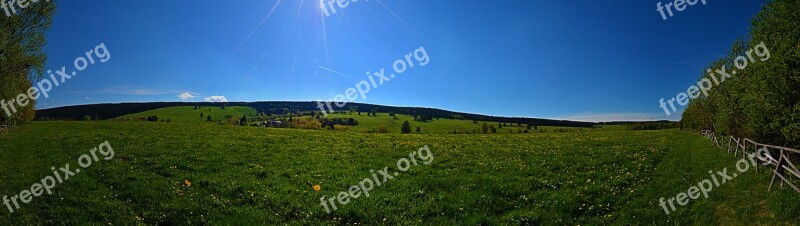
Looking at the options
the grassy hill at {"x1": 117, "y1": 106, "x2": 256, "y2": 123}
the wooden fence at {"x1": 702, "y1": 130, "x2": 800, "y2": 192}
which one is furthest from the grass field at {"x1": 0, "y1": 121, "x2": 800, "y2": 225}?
the grassy hill at {"x1": 117, "y1": 106, "x2": 256, "y2": 123}

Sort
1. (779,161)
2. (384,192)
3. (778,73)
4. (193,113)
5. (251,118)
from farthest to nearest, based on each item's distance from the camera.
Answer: (251,118) < (193,113) < (778,73) < (779,161) < (384,192)

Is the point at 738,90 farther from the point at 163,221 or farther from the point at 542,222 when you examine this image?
the point at 163,221

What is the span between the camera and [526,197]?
14.3 meters

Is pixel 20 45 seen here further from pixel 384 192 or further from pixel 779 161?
pixel 779 161

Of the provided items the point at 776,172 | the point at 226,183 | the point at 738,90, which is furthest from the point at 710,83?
the point at 226,183

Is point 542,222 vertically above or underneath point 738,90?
underneath

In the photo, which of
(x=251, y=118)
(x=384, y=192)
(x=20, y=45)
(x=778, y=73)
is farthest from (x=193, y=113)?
(x=778, y=73)

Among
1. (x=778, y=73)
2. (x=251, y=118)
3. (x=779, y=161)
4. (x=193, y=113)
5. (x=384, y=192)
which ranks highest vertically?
(x=193, y=113)

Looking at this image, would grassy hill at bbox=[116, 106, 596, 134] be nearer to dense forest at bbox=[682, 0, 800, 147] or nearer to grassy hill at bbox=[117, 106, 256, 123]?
grassy hill at bbox=[117, 106, 256, 123]

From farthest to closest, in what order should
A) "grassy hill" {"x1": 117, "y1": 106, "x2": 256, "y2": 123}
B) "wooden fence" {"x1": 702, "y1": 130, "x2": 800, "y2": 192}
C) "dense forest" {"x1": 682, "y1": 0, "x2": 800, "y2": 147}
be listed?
1. "grassy hill" {"x1": 117, "y1": 106, "x2": 256, "y2": 123}
2. "dense forest" {"x1": 682, "y1": 0, "x2": 800, "y2": 147}
3. "wooden fence" {"x1": 702, "y1": 130, "x2": 800, "y2": 192}

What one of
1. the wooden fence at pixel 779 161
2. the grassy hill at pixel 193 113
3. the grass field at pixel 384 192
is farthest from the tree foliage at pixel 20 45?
the grassy hill at pixel 193 113

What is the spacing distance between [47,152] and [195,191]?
64.2ft

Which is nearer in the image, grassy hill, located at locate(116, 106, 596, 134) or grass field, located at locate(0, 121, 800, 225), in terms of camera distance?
grass field, located at locate(0, 121, 800, 225)

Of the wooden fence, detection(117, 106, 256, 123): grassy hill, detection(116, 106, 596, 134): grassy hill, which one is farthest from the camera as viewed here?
detection(117, 106, 256, 123): grassy hill
